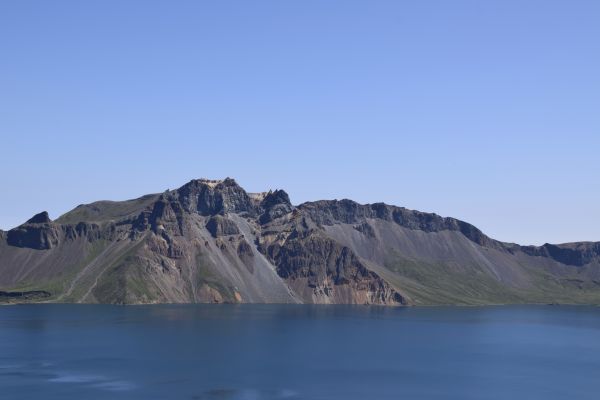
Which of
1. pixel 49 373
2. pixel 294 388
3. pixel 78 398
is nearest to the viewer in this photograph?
pixel 78 398

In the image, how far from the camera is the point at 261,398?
172250mm

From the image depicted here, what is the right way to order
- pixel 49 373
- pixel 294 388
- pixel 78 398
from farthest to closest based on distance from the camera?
pixel 49 373, pixel 294 388, pixel 78 398

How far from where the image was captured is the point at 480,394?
616ft

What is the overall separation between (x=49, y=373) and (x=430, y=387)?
9231cm

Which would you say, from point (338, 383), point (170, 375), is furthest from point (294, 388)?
point (170, 375)

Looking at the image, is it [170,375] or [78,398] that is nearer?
[78,398]

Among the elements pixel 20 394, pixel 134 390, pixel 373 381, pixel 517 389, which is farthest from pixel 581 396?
pixel 20 394

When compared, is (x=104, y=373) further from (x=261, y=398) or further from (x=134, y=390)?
(x=261, y=398)

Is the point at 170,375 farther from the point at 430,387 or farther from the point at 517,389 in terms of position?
the point at 517,389

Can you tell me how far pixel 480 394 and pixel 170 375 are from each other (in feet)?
243

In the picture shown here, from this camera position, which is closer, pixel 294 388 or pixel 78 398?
pixel 78 398

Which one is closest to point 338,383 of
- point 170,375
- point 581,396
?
point 170,375

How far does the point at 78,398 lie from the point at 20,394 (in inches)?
486

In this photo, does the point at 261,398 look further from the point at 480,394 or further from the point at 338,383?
the point at 480,394
